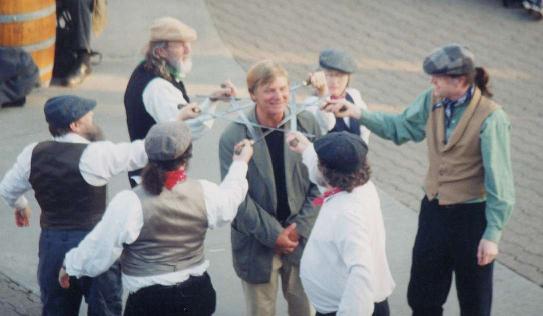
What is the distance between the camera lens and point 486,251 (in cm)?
504

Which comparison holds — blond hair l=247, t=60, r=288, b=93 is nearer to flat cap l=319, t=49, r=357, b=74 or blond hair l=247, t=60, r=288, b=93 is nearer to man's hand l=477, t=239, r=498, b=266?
flat cap l=319, t=49, r=357, b=74

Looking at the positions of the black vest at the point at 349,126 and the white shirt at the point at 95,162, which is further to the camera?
the black vest at the point at 349,126

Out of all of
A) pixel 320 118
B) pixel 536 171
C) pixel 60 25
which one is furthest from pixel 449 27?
pixel 320 118

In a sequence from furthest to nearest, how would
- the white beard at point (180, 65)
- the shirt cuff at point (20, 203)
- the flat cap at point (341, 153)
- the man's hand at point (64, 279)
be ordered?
1. the white beard at point (180, 65)
2. the shirt cuff at point (20, 203)
3. the man's hand at point (64, 279)
4. the flat cap at point (341, 153)

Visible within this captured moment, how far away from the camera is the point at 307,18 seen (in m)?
10.7

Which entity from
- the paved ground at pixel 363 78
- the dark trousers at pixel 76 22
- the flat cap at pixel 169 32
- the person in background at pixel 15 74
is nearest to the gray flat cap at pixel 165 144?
the flat cap at pixel 169 32

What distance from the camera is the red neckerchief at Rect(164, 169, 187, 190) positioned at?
4715mm

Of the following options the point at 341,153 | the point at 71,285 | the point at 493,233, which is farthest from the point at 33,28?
the point at 493,233

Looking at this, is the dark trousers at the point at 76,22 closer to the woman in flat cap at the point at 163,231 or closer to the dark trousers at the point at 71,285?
the dark trousers at the point at 71,285

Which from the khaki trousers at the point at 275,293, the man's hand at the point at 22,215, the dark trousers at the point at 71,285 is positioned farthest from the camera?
the man's hand at the point at 22,215

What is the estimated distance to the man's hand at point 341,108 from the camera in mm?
5406

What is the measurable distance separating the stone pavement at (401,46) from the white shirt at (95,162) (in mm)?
2738

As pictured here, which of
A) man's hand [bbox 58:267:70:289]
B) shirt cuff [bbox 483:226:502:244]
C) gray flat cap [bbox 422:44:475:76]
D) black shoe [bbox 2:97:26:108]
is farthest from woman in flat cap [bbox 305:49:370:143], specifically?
black shoe [bbox 2:97:26:108]

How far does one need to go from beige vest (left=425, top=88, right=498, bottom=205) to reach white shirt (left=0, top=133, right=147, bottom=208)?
1.44 meters
